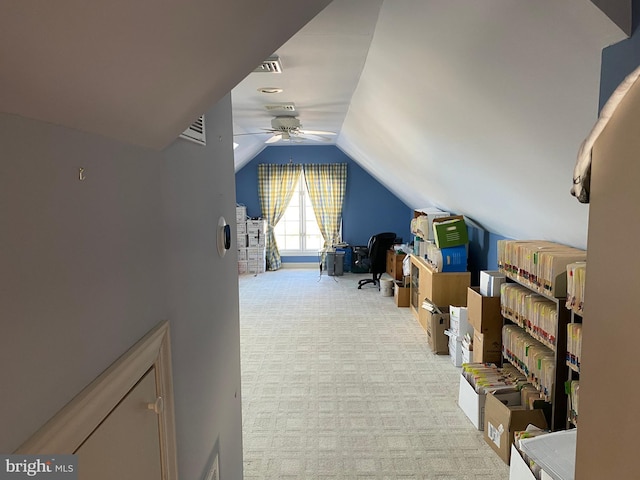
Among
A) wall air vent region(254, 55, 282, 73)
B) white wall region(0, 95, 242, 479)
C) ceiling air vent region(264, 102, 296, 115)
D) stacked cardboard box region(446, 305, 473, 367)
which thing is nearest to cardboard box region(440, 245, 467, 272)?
stacked cardboard box region(446, 305, 473, 367)

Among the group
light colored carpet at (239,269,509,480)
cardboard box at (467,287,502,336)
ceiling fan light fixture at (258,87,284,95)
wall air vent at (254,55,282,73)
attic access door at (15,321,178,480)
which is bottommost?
light colored carpet at (239,269,509,480)

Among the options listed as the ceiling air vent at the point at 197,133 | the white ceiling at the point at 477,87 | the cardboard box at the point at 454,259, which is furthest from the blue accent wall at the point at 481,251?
the ceiling air vent at the point at 197,133

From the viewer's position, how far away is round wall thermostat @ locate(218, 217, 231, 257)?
6.53ft

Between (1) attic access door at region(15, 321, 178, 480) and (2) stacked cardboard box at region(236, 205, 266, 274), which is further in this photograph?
(2) stacked cardboard box at region(236, 205, 266, 274)

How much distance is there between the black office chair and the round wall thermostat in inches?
228

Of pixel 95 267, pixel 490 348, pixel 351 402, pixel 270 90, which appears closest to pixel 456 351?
pixel 490 348

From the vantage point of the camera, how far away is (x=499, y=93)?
1942mm

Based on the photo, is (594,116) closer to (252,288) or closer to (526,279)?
(526,279)

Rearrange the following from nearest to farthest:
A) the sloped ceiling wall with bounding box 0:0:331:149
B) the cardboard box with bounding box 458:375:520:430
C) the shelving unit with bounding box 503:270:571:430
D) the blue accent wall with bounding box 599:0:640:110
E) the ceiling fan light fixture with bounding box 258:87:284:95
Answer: the sloped ceiling wall with bounding box 0:0:331:149
the blue accent wall with bounding box 599:0:640:110
the shelving unit with bounding box 503:270:571:430
the cardboard box with bounding box 458:375:520:430
the ceiling fan light fixture with bounding box 258:87:284:95

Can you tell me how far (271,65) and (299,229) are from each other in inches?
270

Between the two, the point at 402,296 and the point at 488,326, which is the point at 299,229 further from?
the point at 488,326

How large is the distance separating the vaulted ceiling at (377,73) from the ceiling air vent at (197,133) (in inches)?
10.9

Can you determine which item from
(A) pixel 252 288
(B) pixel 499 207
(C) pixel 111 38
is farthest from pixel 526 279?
(A) pixel 252 288

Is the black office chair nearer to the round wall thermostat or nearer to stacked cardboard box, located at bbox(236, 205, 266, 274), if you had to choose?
stacked cardboard box, located at bbox(236, 205, 266, 274)
